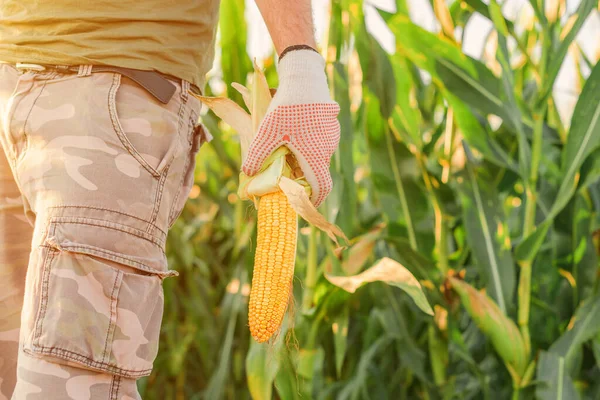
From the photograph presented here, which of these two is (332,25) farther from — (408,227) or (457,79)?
(408,227)

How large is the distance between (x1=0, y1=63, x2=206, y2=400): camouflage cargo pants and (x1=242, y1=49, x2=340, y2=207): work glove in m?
0.12

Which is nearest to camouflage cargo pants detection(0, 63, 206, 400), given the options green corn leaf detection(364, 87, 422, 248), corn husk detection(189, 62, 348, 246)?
corn husk detection(189, 62, 348, 246)

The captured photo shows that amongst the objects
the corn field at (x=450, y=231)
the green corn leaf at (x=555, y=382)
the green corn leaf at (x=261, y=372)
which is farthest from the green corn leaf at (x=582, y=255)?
the green corn leaf at (x=261, y=372)

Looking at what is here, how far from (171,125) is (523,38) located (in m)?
1.59

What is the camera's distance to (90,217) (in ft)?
2.92

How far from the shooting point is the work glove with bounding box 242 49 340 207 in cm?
96

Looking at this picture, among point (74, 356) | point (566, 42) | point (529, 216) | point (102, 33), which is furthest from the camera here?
point (529, 216)

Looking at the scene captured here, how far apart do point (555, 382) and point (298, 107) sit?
97 cm

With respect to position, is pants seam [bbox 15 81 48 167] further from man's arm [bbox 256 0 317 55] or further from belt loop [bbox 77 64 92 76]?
man's arm [bbox 256 0 317 55]

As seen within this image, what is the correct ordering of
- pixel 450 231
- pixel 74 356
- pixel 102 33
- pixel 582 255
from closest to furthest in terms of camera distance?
pixel 74 356
pixel 102 33
pixel 582 255
pixel 450 231

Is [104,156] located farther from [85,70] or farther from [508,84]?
[508,84]

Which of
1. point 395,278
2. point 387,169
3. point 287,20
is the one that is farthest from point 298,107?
point 387,169

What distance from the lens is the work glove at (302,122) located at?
3.16ft

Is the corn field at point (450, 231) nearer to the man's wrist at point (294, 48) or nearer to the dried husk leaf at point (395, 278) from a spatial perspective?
the dried husk leaf at point (395, 278)
